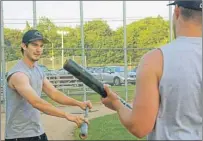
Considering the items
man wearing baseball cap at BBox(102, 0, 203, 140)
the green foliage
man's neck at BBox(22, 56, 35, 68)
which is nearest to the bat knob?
man's neck at BBox(22, 56, 35, 68)

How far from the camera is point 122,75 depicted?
17.5m

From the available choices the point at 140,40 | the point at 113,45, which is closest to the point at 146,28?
the point at 140,40

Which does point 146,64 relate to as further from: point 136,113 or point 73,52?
point 73,52

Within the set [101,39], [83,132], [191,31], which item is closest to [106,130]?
[83,132]

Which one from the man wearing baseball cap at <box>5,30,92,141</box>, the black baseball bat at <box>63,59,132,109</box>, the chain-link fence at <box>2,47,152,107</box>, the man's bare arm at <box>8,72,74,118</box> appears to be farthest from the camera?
the chain-link fence at <box>2,47,152,107</box>

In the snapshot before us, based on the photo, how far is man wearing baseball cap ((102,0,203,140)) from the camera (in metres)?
1.82

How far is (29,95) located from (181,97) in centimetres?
196

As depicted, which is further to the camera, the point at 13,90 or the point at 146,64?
the point at 13,90

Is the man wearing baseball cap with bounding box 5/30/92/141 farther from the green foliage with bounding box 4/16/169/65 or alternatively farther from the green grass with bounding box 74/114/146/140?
the green foliage with bounding box 4/16/169/65

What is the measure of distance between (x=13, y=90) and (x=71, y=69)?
5.70 feet

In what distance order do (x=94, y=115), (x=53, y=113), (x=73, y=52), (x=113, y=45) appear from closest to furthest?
1. (x=53, y=113)
2. (x=94, y=115)
3. (x=73, y=52)
4. (x=113, y=45)

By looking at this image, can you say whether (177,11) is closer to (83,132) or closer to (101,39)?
(83,132)

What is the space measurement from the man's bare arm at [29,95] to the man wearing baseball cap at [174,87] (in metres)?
1.63

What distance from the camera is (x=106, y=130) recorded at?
10008 mm
